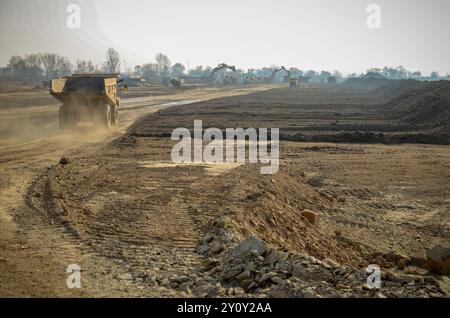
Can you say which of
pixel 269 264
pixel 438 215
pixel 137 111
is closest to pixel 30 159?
pixel 269 264

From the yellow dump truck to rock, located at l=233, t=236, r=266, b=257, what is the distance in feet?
49.7

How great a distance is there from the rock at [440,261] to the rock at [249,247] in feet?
10.1

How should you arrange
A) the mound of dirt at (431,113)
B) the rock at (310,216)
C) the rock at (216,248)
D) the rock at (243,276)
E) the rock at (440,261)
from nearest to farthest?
the rock at (243,276) < the rock at (216,248) < the rock at (440,261) < the rock at (310,216) < the mound of dirt at (431,113)

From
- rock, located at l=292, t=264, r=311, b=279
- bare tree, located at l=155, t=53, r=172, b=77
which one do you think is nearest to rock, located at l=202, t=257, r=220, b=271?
rock, located at l=292, t=264, r=311, b=279

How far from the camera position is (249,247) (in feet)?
21.5

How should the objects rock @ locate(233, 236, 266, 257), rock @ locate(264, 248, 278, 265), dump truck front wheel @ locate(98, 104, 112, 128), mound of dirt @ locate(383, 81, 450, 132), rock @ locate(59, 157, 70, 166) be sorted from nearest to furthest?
rock @ locate(264, 248, 278, 265) → rock @ locate(233, 236, 266, 257) → rock @ locate(59, 157, 70, 166) → dump truck front wheel @ locate(98, 104, 112, 128) → mound of dirt @ locate(383, 81, 450, 132)

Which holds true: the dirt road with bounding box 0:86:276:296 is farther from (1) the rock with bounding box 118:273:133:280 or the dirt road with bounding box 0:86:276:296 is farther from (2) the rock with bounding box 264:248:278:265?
(2) the rock with bounding box 264:248:278:265

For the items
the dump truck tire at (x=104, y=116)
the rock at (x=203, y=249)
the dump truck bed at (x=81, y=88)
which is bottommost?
the rock at (x=203, y=249)

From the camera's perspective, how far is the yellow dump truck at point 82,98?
20.1 metres

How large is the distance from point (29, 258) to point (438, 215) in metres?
8.65

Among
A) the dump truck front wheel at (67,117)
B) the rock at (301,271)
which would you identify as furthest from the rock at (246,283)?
the dump truck front wheel at (67,117)

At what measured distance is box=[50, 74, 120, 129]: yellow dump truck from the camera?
793 inches

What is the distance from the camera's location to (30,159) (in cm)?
1422

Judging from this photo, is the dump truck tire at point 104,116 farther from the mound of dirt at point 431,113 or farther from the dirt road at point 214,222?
the mound of dirt at point 431,113
